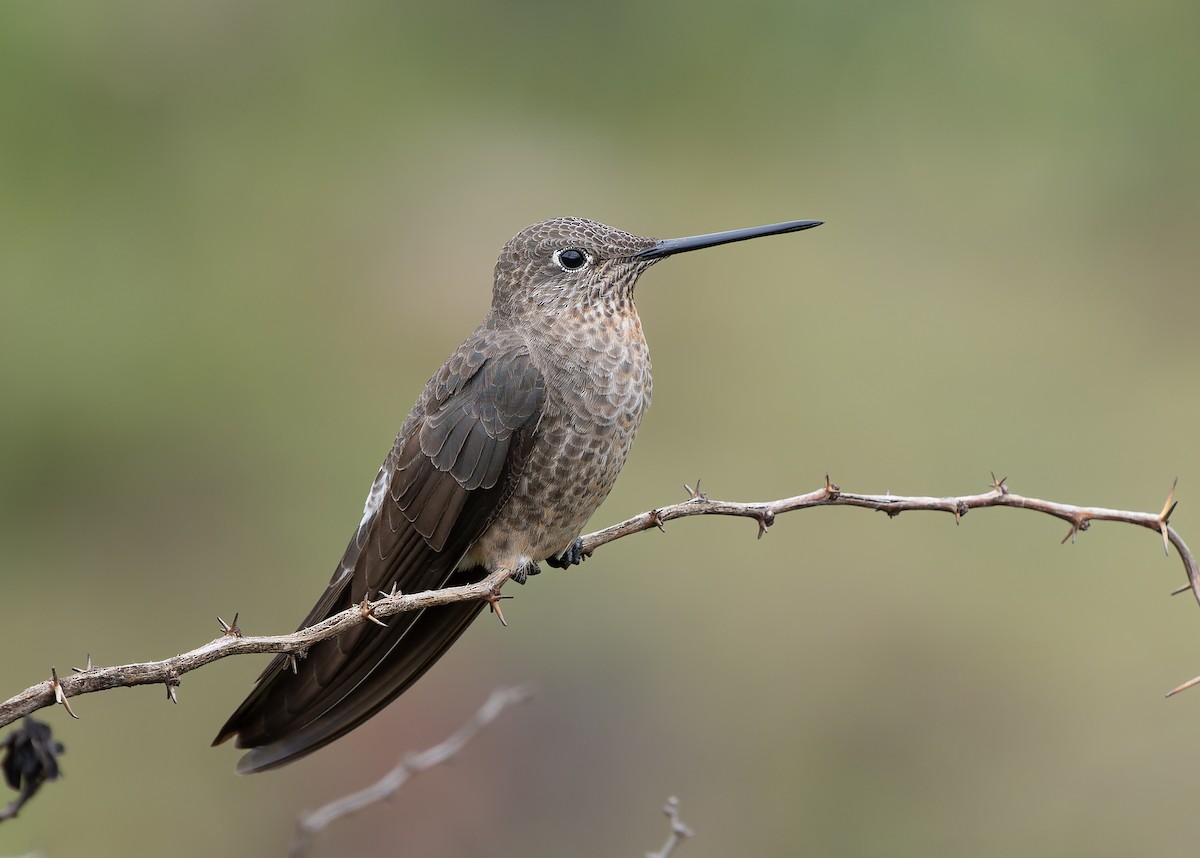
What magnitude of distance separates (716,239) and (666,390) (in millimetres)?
4663

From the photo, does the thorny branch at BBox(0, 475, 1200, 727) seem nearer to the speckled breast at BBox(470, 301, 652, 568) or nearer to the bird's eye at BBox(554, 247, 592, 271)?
the speckled breast at BBox(470, 301, 652, 568)

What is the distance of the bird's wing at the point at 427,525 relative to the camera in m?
2.80


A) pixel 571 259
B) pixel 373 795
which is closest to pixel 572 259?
pixel 571 259

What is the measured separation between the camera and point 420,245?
8000mm

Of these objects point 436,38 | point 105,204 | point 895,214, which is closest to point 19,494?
point 105,204

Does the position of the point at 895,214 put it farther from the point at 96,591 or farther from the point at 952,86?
the point at 96,591

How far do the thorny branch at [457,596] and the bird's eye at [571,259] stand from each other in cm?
84

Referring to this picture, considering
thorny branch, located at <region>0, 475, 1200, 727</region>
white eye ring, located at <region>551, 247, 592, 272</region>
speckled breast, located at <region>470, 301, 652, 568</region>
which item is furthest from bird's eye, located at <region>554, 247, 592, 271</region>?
thorny branch, located at <region>0, 475, 1200, 727</region>

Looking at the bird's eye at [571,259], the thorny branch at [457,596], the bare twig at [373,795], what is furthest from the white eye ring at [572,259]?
the bare twig at [373,795]

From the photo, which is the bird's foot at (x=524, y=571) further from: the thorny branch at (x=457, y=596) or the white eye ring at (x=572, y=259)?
the white eye ring at (x=572, y=259)

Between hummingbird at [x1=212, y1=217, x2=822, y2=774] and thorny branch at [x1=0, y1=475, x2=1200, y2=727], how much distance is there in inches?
17.4

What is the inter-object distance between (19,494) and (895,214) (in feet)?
17.9

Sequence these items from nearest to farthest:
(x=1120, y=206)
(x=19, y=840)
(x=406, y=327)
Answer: (x=19, y=840)
(x=406, y=327)
(x=1120, y=206)

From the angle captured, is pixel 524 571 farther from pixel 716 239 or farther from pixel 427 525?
pixel 716 239
